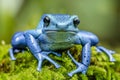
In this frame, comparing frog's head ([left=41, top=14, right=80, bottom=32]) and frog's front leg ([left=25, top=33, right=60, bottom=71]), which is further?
frog's front leg ([left=25, top=33, right=60, bottom=71])

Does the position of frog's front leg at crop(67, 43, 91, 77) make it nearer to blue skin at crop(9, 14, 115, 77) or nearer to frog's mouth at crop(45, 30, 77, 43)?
blue skin at crop(9, 14, 115, 77)

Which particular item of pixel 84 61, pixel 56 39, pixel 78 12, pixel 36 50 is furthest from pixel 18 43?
pixel 78 12

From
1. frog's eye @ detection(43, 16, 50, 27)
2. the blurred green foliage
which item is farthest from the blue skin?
the blurred green foliage

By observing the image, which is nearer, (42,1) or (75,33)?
(75,33)

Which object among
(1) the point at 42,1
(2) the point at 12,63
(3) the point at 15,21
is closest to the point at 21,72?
(2) the point at 12,63

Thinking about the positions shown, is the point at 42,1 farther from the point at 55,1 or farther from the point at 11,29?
the point at 11,29

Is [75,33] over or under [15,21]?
over
